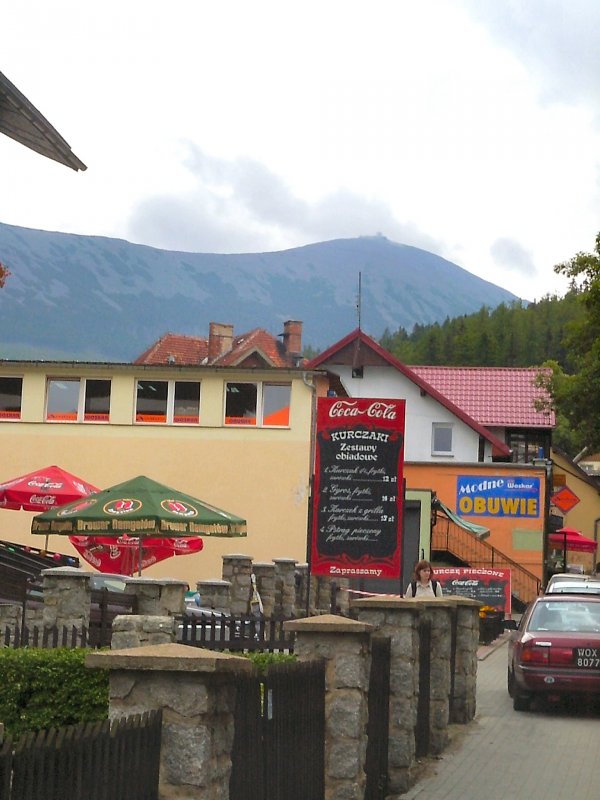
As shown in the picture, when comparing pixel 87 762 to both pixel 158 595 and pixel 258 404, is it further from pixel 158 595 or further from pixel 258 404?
pixel 258 404

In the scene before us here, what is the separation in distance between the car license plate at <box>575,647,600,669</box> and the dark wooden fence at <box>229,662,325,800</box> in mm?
8162

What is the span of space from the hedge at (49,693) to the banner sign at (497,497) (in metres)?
36.9

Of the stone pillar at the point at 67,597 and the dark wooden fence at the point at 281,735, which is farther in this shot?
the stone pillar at the point at 67,597

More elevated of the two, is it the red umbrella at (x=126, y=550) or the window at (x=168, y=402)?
the window at (x=168, y=402)

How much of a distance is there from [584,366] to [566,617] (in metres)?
20.0

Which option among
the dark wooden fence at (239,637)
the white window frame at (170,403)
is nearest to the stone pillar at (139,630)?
the dark wooden fence at (239,637)

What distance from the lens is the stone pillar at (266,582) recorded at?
1046 inches

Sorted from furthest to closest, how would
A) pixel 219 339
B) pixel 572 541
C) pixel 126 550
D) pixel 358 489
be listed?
pixel 219 339 → pixel 572 541 → pixel 126 550 → pixel 358 489

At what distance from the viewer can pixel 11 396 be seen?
40500 millimetres

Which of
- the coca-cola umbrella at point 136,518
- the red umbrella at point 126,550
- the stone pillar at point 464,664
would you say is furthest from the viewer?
the red umbrella at point 126,550

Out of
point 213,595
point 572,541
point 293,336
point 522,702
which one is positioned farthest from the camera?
point 293,336

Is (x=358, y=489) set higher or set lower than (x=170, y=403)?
lower

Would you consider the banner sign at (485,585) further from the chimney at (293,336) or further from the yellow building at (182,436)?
the chimney at (293,336)

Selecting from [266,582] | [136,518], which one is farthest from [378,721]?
[266,582]
